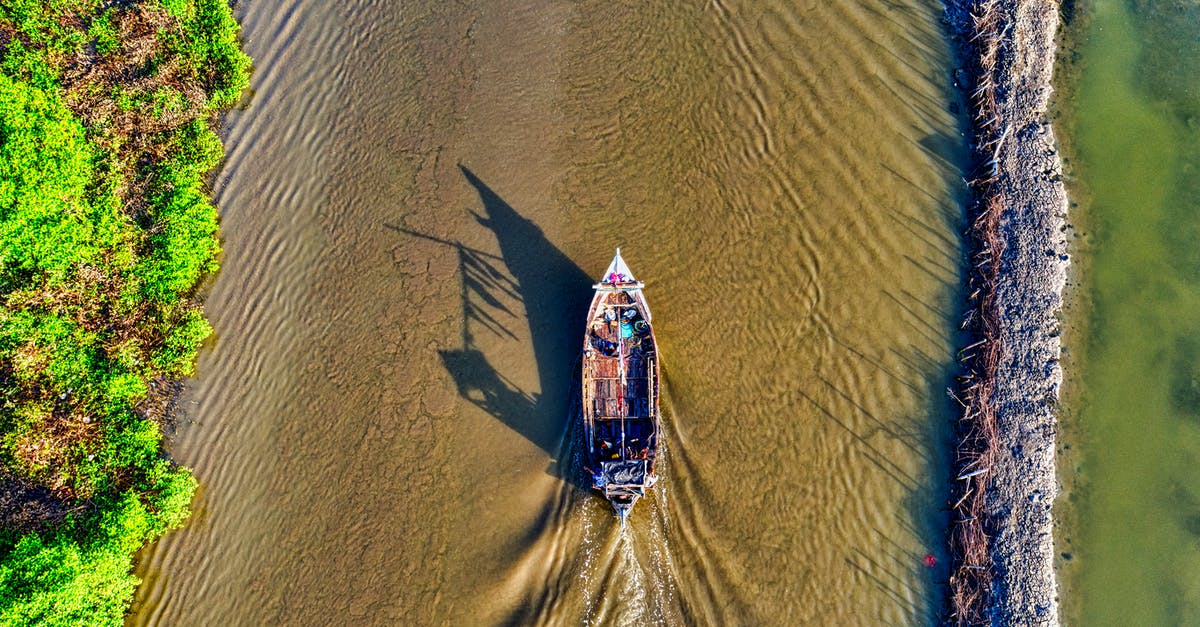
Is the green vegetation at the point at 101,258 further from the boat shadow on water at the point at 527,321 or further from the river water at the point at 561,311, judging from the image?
the boat shadow on water at the point at 527,321

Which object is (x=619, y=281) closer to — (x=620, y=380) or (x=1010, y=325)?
(x=620, y=380)

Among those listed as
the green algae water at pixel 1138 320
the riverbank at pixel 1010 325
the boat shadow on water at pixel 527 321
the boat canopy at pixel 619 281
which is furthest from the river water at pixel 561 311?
the green algae water at pixel 1138 320

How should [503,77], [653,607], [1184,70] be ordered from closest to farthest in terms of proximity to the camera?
[653,607] < [1184,70] < [503,77]

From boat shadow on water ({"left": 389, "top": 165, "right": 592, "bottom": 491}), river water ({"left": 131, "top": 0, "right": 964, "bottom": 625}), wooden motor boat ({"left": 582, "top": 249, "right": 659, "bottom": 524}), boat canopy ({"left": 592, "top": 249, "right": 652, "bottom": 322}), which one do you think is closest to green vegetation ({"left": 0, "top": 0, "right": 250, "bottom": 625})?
river water ({"left": 131, "top": 0, "right": 964, "bottom": 625})

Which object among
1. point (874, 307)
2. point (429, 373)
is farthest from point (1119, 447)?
point (429, 373)

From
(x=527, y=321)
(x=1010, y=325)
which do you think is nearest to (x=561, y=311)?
(x=527, y=321)

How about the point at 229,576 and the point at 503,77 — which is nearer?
the point at 229,576

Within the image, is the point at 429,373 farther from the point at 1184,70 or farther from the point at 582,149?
the point at 1184,70
